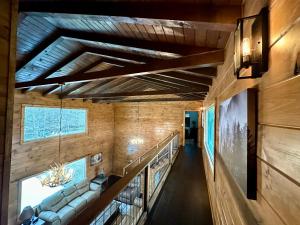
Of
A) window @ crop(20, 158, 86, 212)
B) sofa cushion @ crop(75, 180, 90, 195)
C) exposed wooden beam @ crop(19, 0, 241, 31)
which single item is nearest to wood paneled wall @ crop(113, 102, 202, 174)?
sofa cushion @ crop(75, 180, 90, 195)

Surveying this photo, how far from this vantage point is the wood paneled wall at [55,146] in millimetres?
5770

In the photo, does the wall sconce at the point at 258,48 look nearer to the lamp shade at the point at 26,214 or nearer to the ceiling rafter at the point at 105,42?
the ceiling rafter at the point at 105,42

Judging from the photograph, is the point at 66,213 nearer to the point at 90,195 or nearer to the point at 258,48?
the point at 90,195

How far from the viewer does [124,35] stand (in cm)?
265

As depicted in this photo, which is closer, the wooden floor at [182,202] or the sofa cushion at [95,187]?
the wooden floor at [182,202]

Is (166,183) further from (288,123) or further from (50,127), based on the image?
(50,127)

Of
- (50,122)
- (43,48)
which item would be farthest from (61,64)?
(50,122)

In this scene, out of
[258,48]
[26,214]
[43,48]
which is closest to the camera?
[258,48]

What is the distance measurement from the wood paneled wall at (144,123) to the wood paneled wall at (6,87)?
29.2 feet

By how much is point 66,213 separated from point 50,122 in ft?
11.4

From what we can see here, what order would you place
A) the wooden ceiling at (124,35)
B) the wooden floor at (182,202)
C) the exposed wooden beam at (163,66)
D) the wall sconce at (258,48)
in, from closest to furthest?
the wall sconce at (258,48), the wooden ceiling at (124,35), the exposed wooden beam at (163,66), the wooden floor at (182,202)

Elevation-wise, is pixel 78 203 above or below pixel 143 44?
below

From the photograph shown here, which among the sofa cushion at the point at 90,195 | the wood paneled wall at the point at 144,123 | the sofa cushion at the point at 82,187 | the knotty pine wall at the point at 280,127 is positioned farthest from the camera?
the wood paneled wall at the point at 144,123

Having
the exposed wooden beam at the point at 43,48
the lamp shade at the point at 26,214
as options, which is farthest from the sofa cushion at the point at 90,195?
the exposed wooden beam at the point at 43,48
